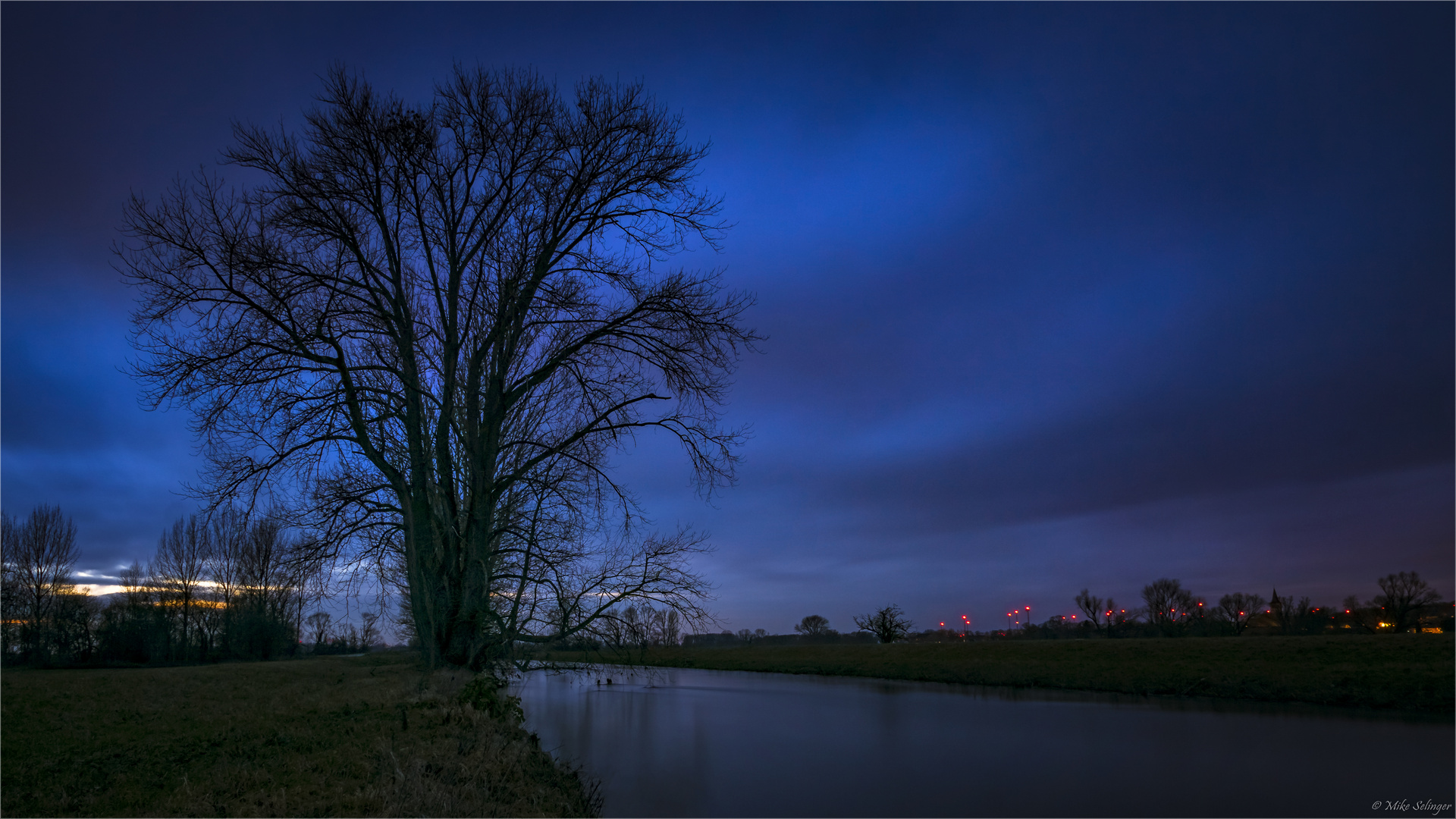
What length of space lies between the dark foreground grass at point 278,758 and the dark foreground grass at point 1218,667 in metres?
4.02

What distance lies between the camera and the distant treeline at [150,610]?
2958cm

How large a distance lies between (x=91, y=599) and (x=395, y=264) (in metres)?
42.3

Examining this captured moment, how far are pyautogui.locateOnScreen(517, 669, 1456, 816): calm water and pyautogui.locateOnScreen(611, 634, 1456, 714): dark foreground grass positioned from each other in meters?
1.82

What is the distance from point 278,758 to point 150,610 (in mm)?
35898

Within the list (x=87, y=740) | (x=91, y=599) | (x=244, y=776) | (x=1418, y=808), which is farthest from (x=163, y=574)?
(x=1418, y=808)

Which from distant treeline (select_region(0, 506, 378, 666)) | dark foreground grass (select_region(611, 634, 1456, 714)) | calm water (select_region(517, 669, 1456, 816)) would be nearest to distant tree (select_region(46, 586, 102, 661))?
distant treeline (select_region(0, 506, 378, 666))

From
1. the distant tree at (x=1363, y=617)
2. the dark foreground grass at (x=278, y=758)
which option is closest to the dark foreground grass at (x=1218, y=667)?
the dark foreground grass at (x=278, y=758)

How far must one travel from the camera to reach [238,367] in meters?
9.48

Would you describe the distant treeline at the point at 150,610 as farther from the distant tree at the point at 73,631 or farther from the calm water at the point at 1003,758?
the calm water at the point at 1003,758

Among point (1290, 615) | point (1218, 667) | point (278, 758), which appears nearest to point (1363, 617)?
point (1290, 615)

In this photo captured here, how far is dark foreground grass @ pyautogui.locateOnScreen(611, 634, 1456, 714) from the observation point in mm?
20844

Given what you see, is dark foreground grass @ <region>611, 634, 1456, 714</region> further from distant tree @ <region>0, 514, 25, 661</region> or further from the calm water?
distant tree @ <region>0, 514, 25, 661</region>

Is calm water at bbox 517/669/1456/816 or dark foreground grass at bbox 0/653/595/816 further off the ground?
dark foreground grass at bbox 0/653/595/816

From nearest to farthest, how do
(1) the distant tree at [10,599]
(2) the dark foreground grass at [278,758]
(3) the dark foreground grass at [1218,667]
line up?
(2) the dark foreground grass at [278,758]
(3) the dark foreground grass at [1218,667]
(1) the distant tree at [10,599]
